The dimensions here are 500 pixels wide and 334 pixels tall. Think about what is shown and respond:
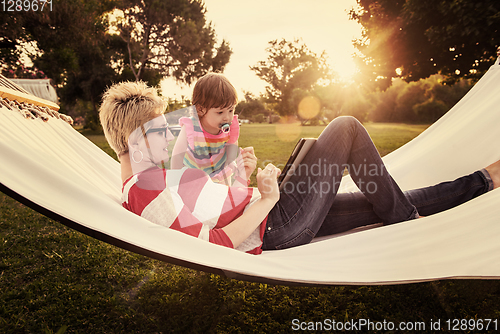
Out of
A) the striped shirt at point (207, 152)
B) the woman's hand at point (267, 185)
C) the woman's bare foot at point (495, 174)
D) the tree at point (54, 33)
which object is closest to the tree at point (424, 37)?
the woman's bare foot at point (495, 174)

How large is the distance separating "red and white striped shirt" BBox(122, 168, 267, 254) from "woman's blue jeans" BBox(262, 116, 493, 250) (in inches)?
12.0

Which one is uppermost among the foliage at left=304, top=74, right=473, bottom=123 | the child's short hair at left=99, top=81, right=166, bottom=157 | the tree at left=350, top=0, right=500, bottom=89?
the tree at left=350, top=0, right=500, bottom=89

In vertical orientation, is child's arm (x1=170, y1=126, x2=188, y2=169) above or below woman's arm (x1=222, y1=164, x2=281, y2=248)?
above

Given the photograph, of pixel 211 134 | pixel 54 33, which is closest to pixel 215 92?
pixel 211 134

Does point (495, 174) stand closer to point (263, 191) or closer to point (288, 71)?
point (263, 191)

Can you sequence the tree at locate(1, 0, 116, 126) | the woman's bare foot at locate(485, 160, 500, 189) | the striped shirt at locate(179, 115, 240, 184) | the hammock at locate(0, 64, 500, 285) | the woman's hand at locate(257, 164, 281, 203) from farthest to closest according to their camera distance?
the tree at locate(1, 0, 116, 126), the striped shirt at locate(179, 115, 240, 184), the woman's bare foot at locate(485, 160, 500, 189), the woman's hand at locate(257, 164, 281, 203), the hammock at locate(0, 64, 500, 285)

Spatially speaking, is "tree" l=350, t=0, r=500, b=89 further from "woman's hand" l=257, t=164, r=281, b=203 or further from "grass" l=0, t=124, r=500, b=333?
"woman's hand" l=257, t=164, r=281, b=203

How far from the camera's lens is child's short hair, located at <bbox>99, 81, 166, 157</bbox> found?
3.92 feet

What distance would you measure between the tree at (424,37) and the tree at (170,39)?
10.0 meters

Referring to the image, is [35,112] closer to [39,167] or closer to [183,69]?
[39,167]

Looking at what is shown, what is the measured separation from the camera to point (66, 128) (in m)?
2.00

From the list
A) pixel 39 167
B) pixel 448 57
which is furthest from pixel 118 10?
pixel 39 167

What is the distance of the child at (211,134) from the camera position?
5.38ft

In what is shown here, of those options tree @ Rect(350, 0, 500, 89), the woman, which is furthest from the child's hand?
tree @ Rect(350, 0, 500, 89)
